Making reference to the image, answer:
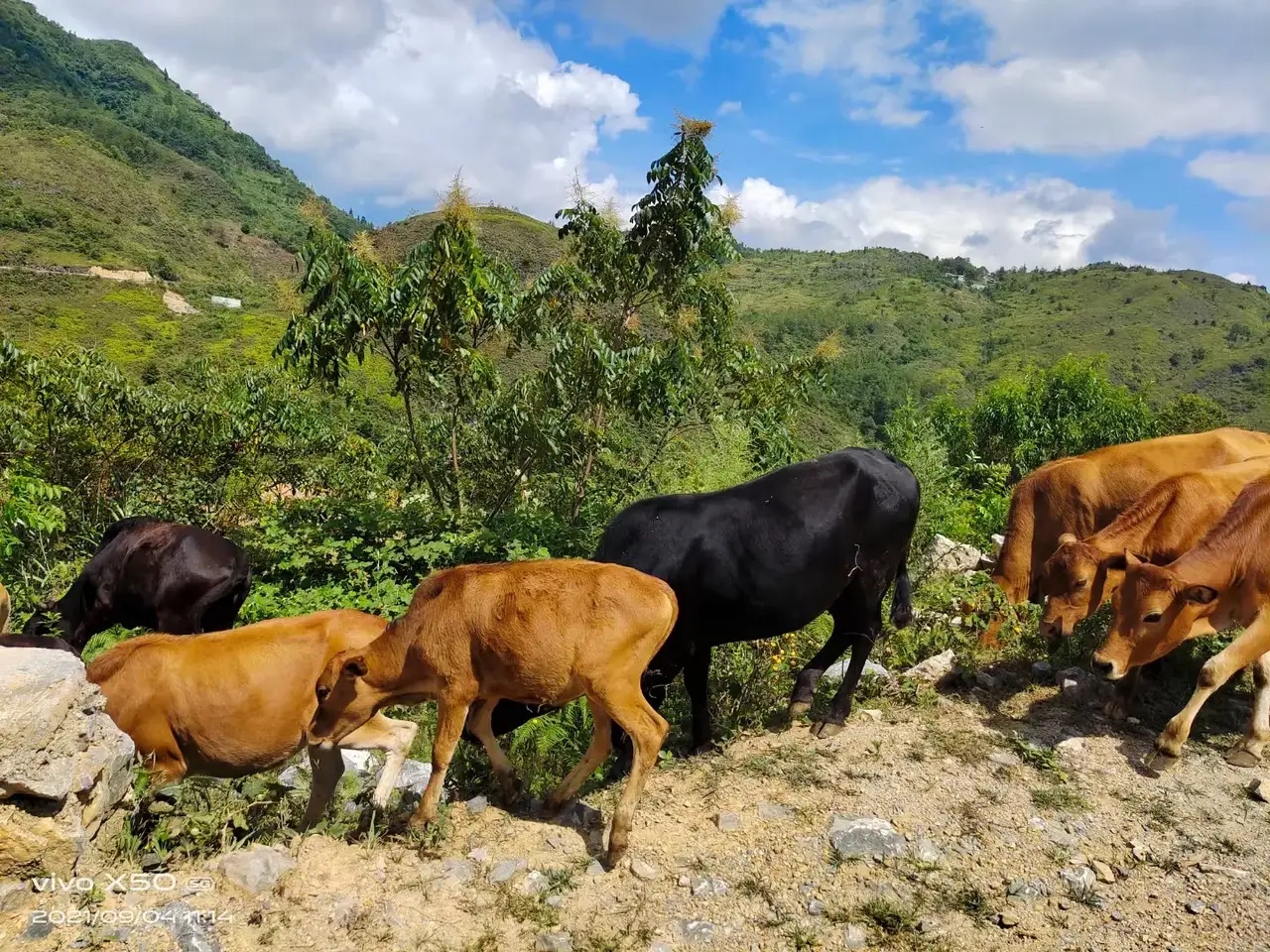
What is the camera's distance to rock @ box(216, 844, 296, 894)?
12.3ft

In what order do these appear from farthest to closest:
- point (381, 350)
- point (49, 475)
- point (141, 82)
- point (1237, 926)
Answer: point (141, 82) < point (49, 475) < point (381, 350) < point (1237, 926)

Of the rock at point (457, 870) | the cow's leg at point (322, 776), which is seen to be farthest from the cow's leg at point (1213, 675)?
the cow's leg at point (322, 776)

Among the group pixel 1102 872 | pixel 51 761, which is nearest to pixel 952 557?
pixel 1102 872

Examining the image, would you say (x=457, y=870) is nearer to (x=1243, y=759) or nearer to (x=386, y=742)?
(x=386, y=742)

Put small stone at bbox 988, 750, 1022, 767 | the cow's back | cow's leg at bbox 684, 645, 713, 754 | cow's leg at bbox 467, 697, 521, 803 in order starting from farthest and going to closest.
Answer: cow's leg at bbox 684, 645, 713, 754, the cow's back, small stone at bbox 988, 750, 1022, 767, cow's leg at bbox 467, 697, 521, 803

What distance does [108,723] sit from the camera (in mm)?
3795

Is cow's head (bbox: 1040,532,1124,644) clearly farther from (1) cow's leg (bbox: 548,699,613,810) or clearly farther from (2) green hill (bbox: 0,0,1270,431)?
(2) green hill (bbox: 0,0,1270,431)

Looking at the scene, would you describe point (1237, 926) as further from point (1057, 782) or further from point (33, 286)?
point (33, 286)

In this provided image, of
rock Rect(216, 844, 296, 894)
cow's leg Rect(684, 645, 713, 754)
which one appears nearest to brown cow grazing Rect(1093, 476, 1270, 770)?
cow's leg Rect(684, 645, 713, 754)

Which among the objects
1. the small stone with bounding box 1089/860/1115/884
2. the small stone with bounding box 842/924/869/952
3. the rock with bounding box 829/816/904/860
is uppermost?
the small stone with bounding box 1089/860/1115/884

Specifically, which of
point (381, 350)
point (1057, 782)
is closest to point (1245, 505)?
point (1057, 782)

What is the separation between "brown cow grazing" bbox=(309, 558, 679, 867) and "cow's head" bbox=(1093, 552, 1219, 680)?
3.02m

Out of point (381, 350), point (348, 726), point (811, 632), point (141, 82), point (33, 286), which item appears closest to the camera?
point (348, 726)

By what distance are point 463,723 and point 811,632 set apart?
4179 millimetres
